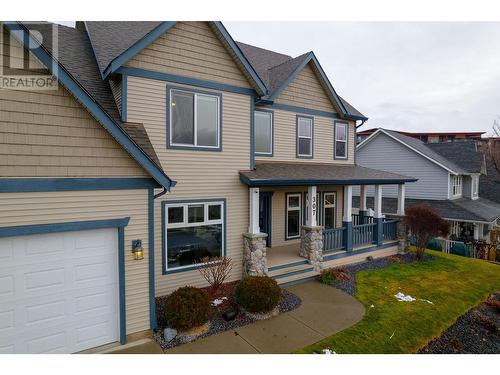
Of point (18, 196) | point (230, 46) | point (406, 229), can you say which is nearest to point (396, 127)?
point (406, 229)

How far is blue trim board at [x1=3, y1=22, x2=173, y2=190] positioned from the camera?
4.62 metres

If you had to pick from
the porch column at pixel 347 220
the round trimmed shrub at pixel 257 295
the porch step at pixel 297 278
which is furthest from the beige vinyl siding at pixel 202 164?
the porch column at pixel 347 220

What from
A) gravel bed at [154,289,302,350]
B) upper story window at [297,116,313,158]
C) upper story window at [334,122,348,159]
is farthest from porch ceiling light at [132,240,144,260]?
upper story window at [334,122,348,159]

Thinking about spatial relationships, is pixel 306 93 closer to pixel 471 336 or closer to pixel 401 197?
pixel 401 197

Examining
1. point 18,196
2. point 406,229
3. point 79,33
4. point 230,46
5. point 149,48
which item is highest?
point 79,33

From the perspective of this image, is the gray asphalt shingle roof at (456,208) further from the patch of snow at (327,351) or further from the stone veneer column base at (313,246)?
the patch of snow at (327,351)

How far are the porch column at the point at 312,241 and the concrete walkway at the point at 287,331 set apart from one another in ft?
5.89

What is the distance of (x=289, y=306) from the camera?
7.65 meters

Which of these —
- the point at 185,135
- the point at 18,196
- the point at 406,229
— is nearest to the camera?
the point at 18,196

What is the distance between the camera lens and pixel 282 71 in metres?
11.9

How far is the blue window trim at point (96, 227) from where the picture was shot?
481 cm

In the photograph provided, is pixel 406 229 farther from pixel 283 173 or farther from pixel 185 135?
pixel 185 135

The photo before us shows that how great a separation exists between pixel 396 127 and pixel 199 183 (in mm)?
94493

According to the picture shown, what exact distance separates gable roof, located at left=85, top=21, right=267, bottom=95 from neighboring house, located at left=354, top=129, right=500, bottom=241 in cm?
1548
